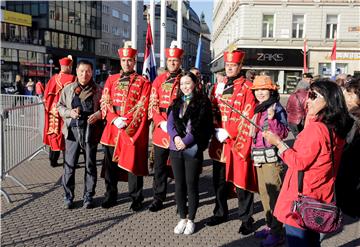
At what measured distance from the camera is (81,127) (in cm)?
574

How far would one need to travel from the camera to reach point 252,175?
5.11 metres

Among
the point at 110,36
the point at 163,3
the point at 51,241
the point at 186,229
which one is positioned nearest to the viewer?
the point at 51,241

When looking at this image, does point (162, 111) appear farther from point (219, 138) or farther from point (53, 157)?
point (53, 157)

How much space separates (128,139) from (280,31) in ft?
101

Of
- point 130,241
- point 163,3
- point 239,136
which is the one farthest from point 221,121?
point 163,3

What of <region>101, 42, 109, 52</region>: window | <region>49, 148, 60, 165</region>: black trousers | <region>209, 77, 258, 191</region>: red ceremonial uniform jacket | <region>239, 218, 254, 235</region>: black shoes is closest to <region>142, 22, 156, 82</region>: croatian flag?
<region>49, 148, 60, 165</region>: black trousers

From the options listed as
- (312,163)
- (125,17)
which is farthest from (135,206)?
(125,17)

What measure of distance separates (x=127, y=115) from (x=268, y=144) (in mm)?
2042

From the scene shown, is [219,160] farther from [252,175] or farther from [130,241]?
[130,241]

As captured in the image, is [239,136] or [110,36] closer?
[239,136]

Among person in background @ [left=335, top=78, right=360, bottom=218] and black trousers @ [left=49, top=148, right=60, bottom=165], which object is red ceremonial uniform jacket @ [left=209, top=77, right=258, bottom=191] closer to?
person in background @ [left=335, top=78, right=360, bottom=218]

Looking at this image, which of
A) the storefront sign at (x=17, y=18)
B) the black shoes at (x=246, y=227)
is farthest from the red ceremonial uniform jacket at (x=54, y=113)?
the storefront sign at (x=17, y=18)

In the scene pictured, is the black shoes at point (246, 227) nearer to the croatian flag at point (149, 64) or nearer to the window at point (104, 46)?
the croatian flag at point (149, 64)

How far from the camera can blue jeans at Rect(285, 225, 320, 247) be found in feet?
10.0
